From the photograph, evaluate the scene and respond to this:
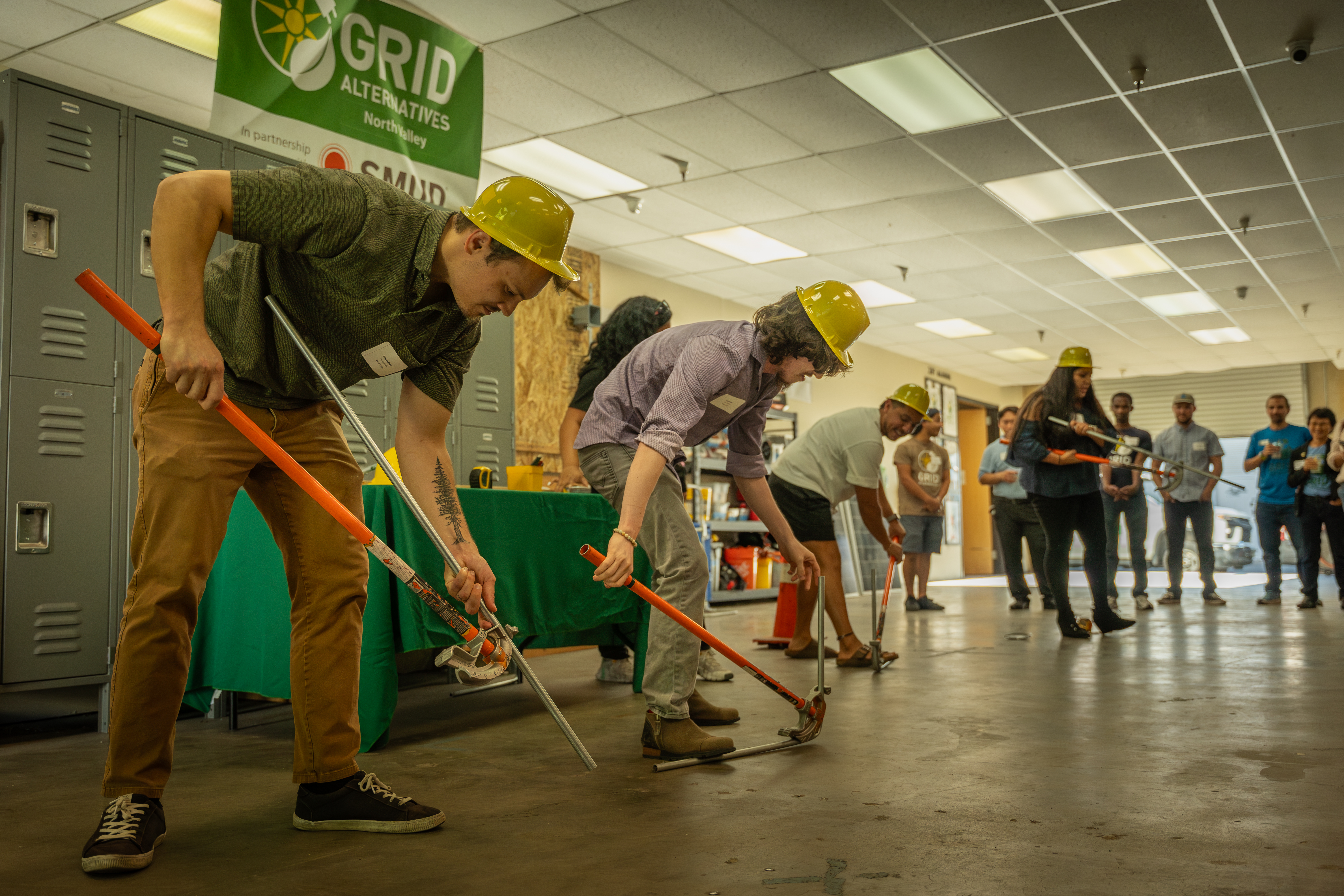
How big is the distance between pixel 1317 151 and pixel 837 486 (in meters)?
4.23

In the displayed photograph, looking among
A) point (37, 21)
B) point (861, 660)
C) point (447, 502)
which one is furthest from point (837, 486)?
point (37, 21)

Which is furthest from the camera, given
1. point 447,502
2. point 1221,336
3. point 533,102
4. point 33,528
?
point 1221,336

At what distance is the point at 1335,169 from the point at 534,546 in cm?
622

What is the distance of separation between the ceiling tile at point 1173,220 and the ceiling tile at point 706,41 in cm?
363

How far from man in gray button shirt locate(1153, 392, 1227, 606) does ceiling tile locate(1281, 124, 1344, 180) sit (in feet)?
6.28

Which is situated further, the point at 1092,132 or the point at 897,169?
the point at 897,169

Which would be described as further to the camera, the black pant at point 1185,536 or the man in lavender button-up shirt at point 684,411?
the black pant at point 1185,536

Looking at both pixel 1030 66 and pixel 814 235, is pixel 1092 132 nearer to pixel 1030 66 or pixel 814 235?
pixel 1030 66

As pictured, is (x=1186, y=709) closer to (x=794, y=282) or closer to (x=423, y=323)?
(x=423, y=323)

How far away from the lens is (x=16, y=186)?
130 inches

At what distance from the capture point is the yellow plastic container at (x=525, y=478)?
3.54 m

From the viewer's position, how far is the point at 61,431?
336 cm

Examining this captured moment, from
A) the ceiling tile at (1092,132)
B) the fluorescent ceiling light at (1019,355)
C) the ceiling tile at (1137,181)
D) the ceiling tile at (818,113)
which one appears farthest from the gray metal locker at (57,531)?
the fluorescent ceiling light at (1019,355)

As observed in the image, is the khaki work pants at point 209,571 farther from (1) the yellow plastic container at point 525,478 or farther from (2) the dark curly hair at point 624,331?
(2) the dark curly hair at point 624,331
